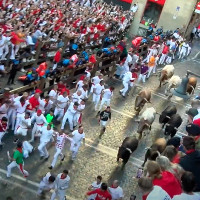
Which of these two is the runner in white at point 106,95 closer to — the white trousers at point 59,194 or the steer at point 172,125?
the steer at point 172,125

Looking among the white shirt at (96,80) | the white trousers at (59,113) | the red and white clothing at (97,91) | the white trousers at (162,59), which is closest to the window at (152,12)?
the white trousers at (162,59)

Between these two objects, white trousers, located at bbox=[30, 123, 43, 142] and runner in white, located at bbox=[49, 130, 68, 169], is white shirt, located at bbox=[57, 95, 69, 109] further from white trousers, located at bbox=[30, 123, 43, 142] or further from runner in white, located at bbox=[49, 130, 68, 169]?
runner in white, located at bbox=[49, 130, 68, 169]

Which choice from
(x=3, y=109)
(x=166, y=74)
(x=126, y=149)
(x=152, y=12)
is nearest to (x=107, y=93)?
(x=126, y=149)

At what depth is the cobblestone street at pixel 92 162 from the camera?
451 inches

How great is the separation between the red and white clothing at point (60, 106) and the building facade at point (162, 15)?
22.0 metres

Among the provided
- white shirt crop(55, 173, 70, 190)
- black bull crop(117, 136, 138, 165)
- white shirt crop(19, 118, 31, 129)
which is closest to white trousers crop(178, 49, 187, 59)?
black bull crop(117, 136, 138, 165)

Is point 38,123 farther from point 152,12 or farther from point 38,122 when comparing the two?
point 152,12

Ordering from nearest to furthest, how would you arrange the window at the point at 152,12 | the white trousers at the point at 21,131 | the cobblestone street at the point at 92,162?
the cobblestone street at the point at 92,162 < the white trousers at the point at 21,131 < the window at the point at 152,12

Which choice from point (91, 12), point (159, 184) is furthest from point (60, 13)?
point (159, 184)

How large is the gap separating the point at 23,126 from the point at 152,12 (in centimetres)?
2572

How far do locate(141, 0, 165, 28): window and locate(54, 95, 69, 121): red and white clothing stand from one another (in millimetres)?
22398

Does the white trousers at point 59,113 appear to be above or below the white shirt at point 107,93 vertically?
below

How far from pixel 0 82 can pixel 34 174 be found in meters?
6.27

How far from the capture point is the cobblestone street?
37.6ft
